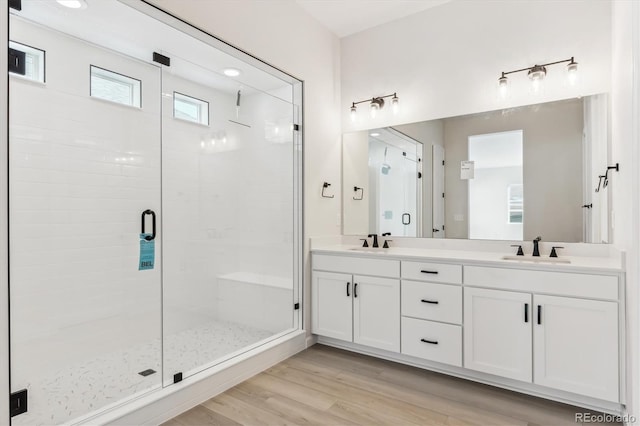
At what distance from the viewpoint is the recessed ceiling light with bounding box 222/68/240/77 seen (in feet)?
8.72

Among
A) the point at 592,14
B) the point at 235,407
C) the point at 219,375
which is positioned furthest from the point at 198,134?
the point at 592,14

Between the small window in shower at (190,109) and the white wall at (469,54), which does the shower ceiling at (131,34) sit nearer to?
the small window in shower at (190,109)

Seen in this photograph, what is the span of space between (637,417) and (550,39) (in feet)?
8.28

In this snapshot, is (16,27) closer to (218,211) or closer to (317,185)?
(218,211)

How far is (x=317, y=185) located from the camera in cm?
334

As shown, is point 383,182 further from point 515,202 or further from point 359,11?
point 359,11

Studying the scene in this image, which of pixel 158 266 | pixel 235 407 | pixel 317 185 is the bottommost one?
pixel 235 407

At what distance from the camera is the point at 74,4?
1956 mm

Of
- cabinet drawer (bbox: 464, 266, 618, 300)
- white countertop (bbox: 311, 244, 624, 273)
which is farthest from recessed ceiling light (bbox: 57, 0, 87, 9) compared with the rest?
cabinet drawer (bbox: 464, 266, 618, 300)

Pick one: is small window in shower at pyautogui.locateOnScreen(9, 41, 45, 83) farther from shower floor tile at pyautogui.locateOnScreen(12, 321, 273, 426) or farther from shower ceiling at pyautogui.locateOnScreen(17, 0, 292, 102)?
shower floor tile at pyautogui.locateOnScreen(12, 321, 273, 426)

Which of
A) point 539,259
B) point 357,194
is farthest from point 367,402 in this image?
point 357,194

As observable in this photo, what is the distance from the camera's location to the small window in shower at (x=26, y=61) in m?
1.65

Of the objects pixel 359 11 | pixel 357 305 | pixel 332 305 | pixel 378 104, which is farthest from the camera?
pixel 378 104

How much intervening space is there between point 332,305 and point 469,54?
96.8 inches
